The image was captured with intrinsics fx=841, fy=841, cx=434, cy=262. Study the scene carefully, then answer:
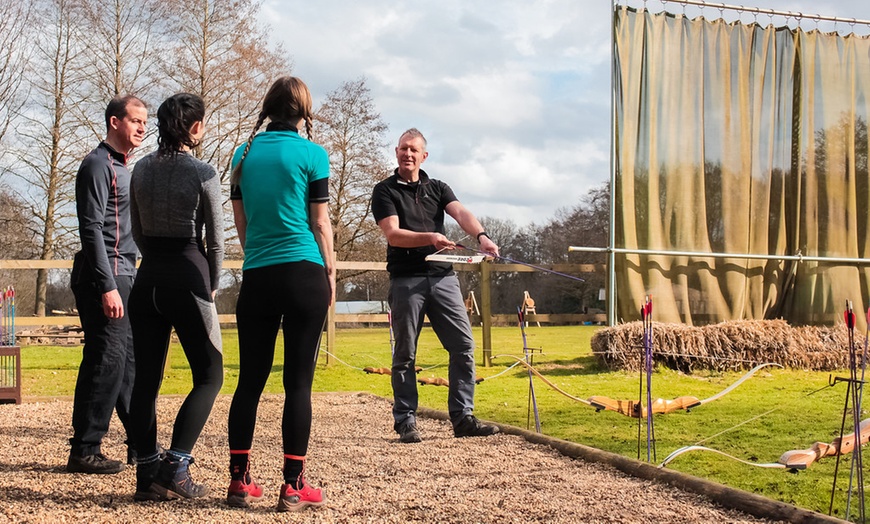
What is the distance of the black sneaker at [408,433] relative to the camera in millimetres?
4469

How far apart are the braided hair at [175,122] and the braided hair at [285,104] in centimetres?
26

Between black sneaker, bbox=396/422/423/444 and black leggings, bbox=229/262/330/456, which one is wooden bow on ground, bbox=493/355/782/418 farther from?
black leggings, bbox=229/262/330/456

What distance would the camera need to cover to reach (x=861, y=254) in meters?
9.52

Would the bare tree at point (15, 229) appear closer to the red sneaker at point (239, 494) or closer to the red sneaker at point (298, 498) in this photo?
the red sneaker at point (239, 494)

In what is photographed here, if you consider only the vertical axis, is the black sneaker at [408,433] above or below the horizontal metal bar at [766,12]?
below

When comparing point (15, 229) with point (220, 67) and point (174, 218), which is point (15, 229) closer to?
point (220, 67)

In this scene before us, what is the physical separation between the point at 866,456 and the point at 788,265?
5707 millimetres

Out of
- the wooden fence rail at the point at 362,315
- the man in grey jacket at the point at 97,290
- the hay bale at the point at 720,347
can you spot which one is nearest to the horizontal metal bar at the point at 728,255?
the wooden fence rail at the point at 362,315

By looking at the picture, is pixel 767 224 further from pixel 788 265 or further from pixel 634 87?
pixel 634 87

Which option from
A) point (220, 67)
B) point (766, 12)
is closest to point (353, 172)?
point (220, 67)

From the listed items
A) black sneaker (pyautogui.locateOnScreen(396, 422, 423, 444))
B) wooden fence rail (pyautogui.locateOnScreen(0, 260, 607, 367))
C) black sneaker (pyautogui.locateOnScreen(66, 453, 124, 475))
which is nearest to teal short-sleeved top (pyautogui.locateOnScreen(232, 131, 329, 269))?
black sneaker (pyautogui.locateOnScreen(66, 453, 124, 475))

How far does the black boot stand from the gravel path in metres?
0.04

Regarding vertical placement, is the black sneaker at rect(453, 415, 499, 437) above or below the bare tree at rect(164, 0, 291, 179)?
below

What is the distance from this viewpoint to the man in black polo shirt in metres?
4.57
